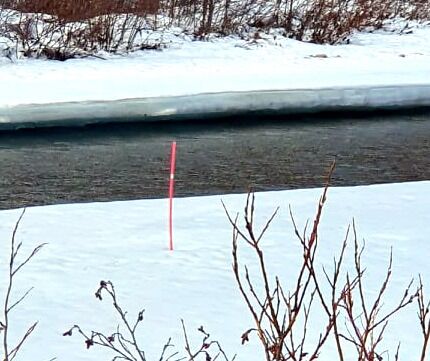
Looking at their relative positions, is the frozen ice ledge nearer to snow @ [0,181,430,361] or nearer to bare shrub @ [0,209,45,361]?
snow @ [0,181,430,361]

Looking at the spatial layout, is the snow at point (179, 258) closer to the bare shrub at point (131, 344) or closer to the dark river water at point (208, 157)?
the bare shrub at point (131, 344)

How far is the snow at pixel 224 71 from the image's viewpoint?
1037cm

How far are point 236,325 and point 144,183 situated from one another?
13.0 ft

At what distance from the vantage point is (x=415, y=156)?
28.8 feet

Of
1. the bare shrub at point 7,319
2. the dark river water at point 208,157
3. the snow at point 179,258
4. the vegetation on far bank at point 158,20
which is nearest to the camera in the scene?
the bare shrub at point 7,319

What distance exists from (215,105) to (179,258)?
594cm

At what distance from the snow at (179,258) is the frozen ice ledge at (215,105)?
4181mm

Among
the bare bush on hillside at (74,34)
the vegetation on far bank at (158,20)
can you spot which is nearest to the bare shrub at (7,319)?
the bare bush on hillside at (74,34)

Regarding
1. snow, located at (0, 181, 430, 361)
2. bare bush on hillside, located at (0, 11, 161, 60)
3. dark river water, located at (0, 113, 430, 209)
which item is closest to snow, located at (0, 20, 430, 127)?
bare bush on hillside, located at (0, 11, 161, 60)

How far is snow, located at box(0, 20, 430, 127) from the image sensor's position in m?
10.4

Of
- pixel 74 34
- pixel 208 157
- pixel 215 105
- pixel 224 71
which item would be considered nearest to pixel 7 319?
pixel 208 157

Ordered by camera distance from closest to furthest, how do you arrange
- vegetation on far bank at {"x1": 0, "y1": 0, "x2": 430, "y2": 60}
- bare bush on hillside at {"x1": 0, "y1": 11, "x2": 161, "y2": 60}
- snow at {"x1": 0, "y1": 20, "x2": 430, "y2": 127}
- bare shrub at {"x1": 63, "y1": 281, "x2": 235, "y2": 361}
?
1. bare shrub at {"x1": 63, "y1": 281, "x2": 235, "y2": 361}
2. snow at {"x1": 0, "y1": 20, "x2": 430, "y2": 127}
3. bare bush on hillside at {"x1": 0, "y1": 11, "x2": 161, "y2": 60}
4. vegetation on far bank at {"x1": 0, "y1": 0, "x2": 430, "y2": 60}

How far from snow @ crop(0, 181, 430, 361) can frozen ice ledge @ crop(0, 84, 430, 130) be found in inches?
165

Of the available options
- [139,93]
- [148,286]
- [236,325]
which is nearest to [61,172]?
[139,93]
